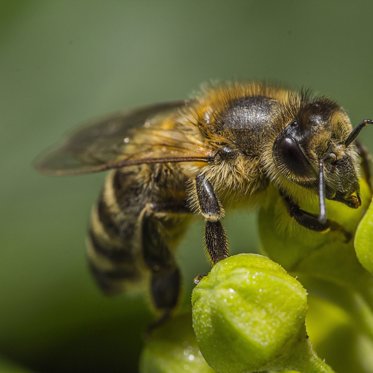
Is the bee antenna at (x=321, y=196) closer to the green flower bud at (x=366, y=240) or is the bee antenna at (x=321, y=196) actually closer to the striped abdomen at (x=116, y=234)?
the green flower bud at (x=366, y=240)

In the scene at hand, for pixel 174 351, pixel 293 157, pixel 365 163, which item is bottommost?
pixel 174 351

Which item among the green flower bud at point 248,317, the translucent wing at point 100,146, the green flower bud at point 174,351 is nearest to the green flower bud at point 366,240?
the green flower bud at point 248,317

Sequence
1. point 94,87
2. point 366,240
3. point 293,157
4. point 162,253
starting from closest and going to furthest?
point 366,240 → point 293,157 → point 162,253 → point 94,87

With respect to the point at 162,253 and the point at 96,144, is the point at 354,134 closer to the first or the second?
the point at 162,253

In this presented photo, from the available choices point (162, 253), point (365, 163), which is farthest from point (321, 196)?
point (162, 253)

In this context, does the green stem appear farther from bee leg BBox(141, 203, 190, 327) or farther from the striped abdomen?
the striped abdomen

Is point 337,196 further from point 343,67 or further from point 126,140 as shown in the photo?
point 343,67
